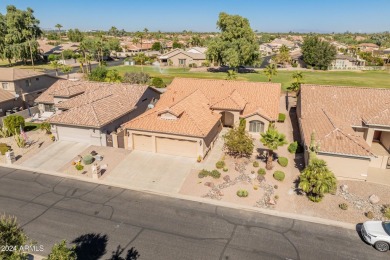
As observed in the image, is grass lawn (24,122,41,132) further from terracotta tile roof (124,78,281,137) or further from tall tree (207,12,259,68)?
tall tree (207,12,259,68)

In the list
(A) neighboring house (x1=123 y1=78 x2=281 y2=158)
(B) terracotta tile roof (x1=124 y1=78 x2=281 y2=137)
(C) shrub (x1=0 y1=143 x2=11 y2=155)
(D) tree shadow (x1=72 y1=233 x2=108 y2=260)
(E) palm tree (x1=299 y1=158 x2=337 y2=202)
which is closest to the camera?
(D) tree shadow (x1=72 y1=233 x2=108 y2=260)

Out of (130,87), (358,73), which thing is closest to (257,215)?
(130,87)

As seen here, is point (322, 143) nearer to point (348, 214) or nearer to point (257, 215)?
point (348, 214)

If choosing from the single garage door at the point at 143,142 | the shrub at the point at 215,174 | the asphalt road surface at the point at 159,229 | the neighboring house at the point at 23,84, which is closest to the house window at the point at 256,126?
the shrub at the point at 215,174

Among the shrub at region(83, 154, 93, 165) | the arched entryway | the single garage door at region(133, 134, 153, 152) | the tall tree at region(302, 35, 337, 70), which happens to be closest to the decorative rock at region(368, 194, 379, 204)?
the arched entryway

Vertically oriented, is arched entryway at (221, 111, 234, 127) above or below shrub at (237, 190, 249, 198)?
above

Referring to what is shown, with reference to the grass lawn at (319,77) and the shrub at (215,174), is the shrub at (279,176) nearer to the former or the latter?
the shrub at (215,174)
